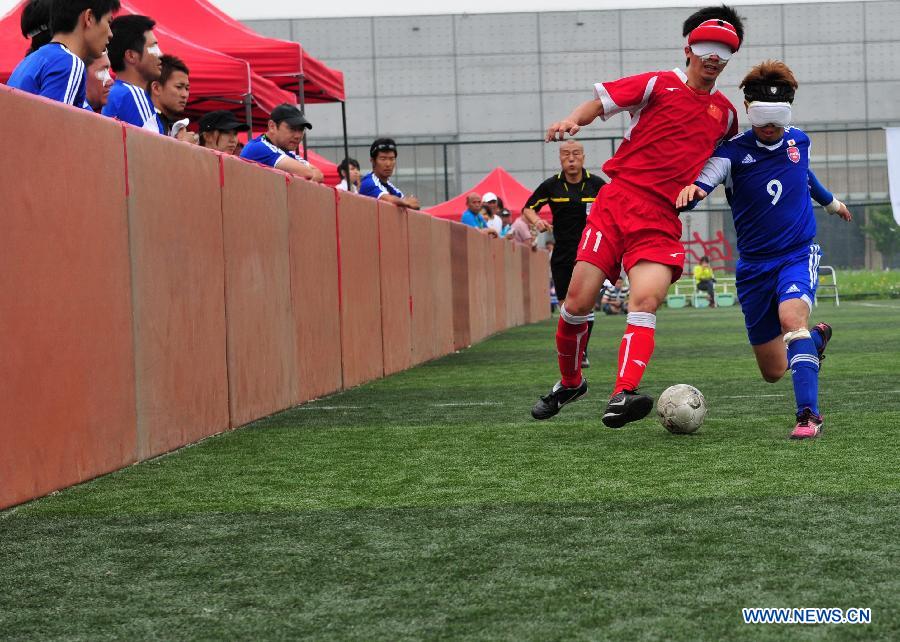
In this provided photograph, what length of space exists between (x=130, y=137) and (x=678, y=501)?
9.39 feet

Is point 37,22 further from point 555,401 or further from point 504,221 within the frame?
point 504,221

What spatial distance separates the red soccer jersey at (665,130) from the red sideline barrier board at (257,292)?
6.85ft

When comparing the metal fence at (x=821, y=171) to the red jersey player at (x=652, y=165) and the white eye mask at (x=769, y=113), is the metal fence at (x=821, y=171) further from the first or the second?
the white eye mask at (x=769, y=113)

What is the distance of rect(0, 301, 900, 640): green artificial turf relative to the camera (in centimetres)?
306

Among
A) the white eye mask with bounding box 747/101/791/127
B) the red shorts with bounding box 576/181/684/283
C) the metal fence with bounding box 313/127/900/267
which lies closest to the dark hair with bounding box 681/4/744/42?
the white eye mask with bounding box 747/101/791/127

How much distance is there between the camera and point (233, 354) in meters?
7.29

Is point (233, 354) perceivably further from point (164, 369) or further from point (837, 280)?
point (837, 280)

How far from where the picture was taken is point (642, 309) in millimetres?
6293

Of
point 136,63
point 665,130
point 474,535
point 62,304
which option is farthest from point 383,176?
point 474,535

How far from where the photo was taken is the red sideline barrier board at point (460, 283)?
51.6 ft

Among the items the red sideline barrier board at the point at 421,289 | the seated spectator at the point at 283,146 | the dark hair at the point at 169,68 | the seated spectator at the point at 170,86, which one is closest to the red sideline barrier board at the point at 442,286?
the red sideline barrier board at the point at 421,289

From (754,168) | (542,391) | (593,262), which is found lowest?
(542,391)

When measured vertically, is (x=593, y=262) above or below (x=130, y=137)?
below

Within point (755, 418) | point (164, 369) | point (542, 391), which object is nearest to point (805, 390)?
point (755, 418)
